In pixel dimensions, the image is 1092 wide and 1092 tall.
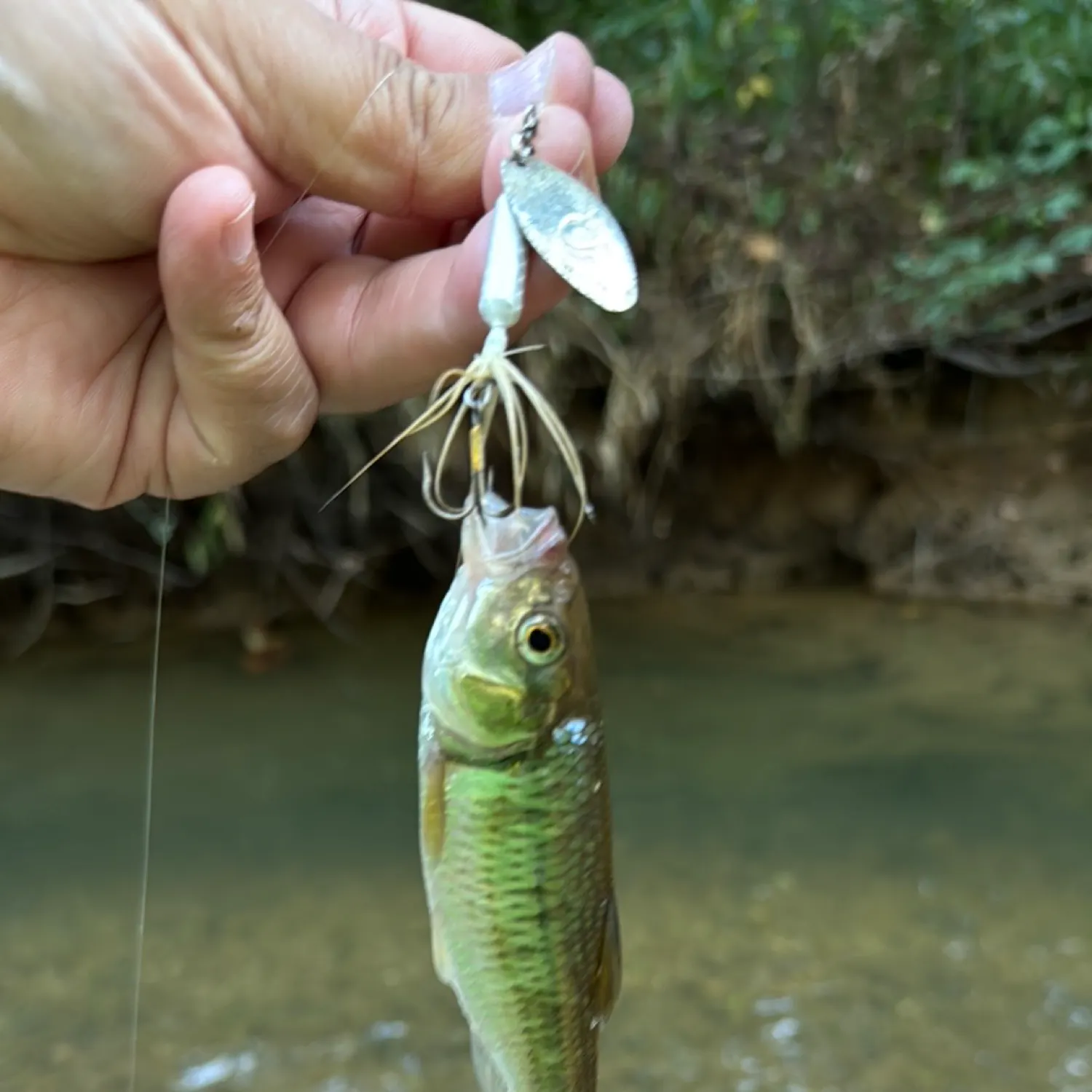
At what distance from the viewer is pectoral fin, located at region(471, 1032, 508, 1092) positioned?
1.11 metres

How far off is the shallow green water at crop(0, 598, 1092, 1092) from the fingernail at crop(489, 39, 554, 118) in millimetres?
2153

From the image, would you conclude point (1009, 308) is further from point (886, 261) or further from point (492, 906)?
point (492, 906)

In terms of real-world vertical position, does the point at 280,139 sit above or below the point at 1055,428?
above

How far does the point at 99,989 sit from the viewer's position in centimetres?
264

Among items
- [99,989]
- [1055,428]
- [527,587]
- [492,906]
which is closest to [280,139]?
[527,587]

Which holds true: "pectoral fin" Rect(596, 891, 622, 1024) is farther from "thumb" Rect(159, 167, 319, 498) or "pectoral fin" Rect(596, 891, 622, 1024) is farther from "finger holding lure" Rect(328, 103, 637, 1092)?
"thumb" Rect(159, 167, 319, 498)

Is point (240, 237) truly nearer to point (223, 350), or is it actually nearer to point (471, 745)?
point (223, 350)

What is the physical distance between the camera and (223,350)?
4.01 feet

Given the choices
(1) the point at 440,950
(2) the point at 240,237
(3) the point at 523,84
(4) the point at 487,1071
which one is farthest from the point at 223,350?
(4) the point at 487,1071

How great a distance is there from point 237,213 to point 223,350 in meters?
0.19

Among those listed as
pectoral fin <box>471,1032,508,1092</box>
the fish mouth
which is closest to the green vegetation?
the fish mouth

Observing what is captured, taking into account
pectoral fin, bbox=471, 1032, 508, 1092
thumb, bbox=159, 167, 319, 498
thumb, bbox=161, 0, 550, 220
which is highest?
thumb, bbox=161, 0, 550, 220

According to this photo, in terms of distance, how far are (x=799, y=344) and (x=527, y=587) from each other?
10.5 ft

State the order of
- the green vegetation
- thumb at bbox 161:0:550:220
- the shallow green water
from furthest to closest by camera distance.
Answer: the green vegetation, the shallow green water, thumb at bbox 161:0:550:220
